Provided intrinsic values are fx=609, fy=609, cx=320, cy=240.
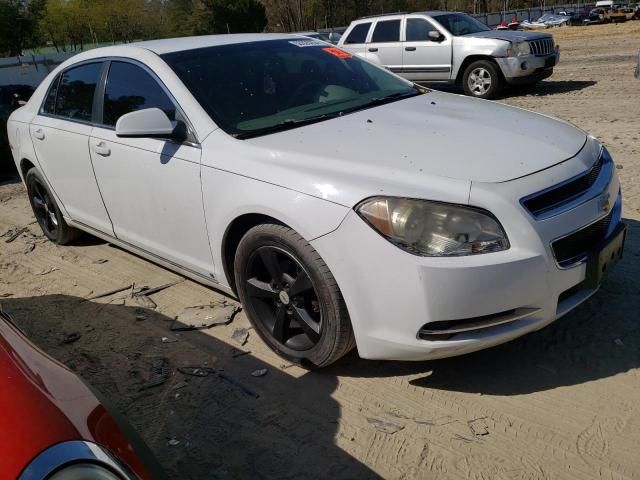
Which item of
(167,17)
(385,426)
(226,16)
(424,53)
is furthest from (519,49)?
(167,17)

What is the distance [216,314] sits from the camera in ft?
12.8

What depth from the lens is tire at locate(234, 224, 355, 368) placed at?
2820mm

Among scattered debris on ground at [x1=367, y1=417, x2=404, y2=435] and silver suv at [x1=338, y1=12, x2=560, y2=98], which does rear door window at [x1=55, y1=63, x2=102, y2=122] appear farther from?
silver suv at [x1=338, y1=12, x2=560, y2=98]

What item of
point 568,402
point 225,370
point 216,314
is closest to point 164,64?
point 216,314

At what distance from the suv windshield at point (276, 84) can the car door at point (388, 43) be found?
28.8 feet

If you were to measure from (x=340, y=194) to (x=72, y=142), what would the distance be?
2591 mm

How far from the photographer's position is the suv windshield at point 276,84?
3395mm

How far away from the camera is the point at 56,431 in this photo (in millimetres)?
1568

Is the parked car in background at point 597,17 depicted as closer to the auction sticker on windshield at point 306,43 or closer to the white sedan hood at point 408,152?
the auction sticker on windshield at point 306,43

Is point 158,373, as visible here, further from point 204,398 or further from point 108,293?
point 108,293

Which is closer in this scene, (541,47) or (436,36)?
(541,47)

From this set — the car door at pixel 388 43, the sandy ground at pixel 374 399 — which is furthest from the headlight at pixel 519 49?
the sandy ground at pixel 374 399

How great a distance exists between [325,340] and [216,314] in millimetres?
1185

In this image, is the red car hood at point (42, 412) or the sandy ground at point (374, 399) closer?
the red car hood at point (42, 412)
